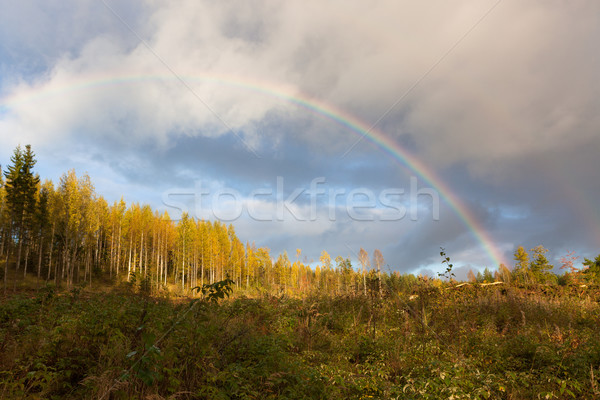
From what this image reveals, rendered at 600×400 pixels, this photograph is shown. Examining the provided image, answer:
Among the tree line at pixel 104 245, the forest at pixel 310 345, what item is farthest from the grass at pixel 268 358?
the tree line at pixel 104 245

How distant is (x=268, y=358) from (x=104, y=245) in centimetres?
5406

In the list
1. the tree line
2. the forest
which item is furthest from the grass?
the tree line

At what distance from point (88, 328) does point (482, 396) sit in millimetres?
5997

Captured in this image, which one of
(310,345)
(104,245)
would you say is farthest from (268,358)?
(104,245)

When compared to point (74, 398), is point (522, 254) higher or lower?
higher

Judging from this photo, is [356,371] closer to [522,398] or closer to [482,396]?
[482,396]

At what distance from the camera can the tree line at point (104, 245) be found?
29.3m

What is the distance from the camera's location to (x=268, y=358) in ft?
16.7

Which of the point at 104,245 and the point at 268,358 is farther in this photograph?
the point at 104,245

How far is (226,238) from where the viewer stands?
59.1 m

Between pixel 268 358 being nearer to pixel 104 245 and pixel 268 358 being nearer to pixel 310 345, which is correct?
pixel 310 345

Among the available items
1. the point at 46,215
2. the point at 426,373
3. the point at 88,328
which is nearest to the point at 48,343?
the point at 88,328

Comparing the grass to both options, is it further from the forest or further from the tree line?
the tree line

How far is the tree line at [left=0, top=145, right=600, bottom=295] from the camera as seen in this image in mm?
29266
